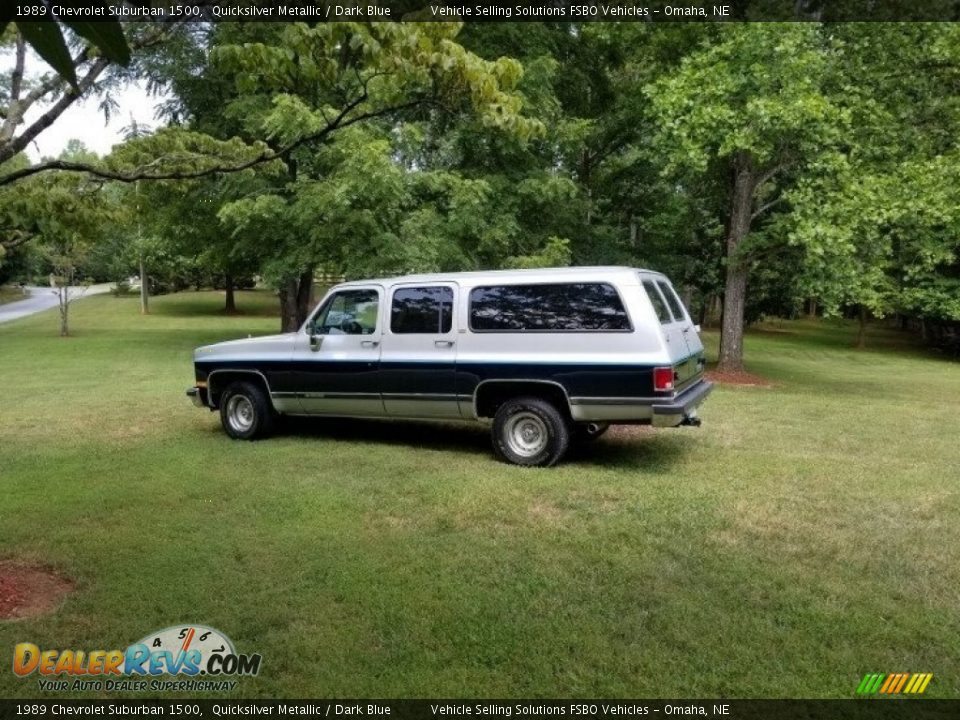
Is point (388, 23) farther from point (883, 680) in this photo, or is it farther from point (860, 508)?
point (860, 508)

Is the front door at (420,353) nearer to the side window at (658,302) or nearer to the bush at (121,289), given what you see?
the side window at (658,302)

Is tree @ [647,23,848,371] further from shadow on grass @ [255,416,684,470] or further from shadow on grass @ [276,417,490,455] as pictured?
shadow on grass @ [276,417,490,455]

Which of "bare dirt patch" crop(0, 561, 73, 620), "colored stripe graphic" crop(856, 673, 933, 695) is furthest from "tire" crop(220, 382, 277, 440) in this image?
"colored stripe graphic" crop(856, 673, 933, 695)

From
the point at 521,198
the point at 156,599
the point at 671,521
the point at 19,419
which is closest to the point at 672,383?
the point at 671,521

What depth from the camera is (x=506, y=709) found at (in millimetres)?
3109

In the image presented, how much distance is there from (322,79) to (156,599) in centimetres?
Result: 329

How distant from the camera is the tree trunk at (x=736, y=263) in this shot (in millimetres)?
15859

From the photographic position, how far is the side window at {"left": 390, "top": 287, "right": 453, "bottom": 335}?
7.56 meters

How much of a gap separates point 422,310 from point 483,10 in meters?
2.98

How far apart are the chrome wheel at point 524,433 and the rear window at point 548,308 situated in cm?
88

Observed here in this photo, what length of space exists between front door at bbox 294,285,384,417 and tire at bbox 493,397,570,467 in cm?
148

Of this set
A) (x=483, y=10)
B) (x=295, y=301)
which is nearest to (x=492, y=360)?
(x=483, y=10)

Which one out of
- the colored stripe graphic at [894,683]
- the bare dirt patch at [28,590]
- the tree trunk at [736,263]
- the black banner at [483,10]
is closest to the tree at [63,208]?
the black banner at [483,10]

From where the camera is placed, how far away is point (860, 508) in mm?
5840
